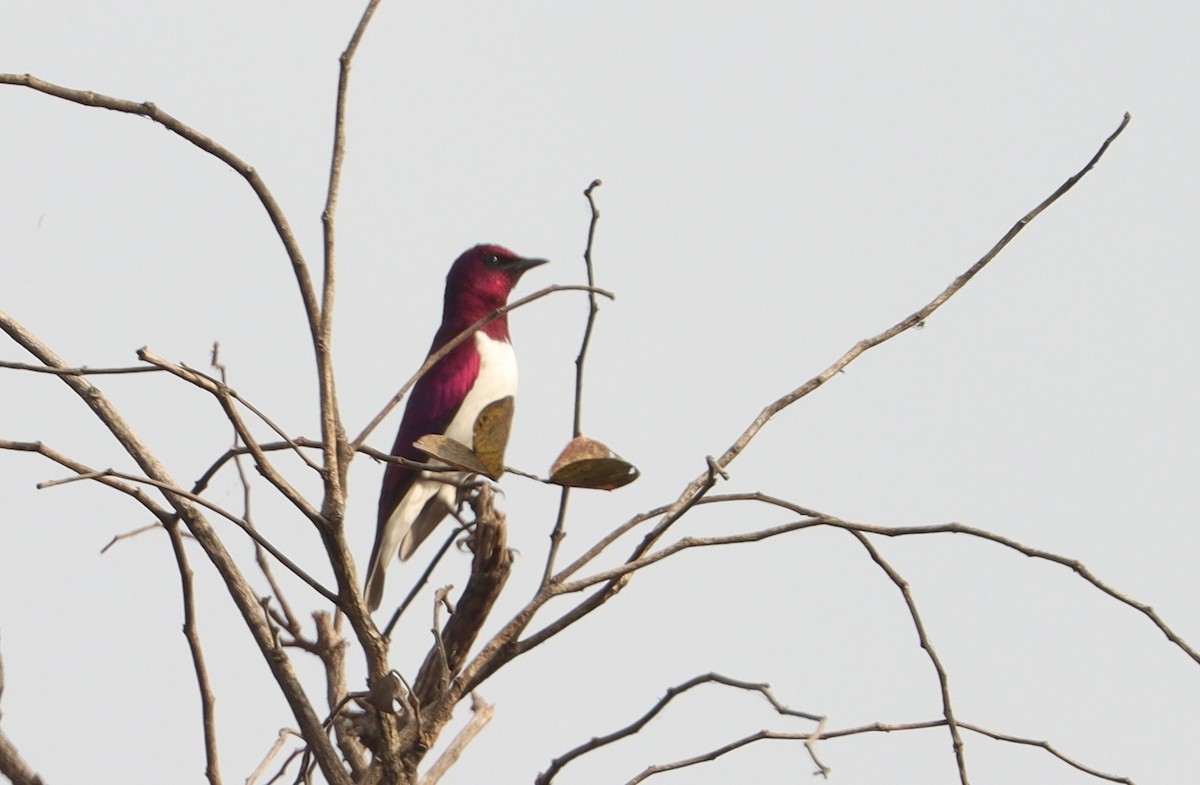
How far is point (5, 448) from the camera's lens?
1889mm

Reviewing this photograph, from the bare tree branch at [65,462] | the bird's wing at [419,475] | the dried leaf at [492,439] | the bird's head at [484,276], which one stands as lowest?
the bare tree branch at [65,462]

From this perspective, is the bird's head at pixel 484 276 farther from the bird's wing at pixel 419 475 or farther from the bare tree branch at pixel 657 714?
the bare tree branch at pixel 657 714

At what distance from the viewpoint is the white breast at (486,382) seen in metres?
5.75

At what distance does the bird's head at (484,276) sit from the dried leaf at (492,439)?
4309 mm

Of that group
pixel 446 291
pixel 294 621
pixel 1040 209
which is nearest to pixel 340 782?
pixel 294 621

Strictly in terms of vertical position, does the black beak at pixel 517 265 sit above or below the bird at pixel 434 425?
above

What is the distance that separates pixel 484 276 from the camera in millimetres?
6418

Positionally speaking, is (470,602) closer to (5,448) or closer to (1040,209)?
(5,448)

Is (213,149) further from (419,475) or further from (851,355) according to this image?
(419,475)

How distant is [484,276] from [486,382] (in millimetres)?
779

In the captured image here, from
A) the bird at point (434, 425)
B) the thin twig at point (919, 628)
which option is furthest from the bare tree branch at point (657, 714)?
the bird at point (434, 425)

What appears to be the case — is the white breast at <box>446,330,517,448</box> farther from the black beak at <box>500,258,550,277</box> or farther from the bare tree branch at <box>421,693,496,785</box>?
the bare tree branch at <box>421,693,496,785</box>

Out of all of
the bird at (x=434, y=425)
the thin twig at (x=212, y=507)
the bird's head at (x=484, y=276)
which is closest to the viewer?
the thin twig at (x=212, y=507)

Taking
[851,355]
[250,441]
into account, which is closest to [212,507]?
[250,441]
